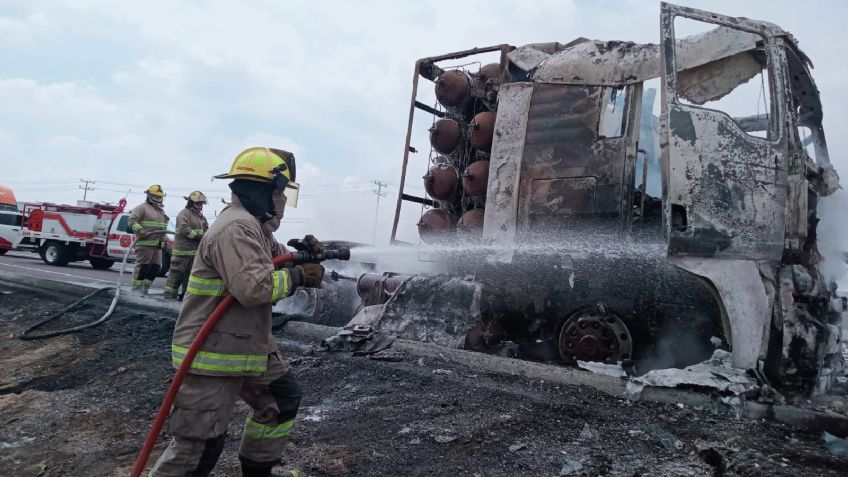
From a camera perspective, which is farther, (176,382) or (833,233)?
(833,233)

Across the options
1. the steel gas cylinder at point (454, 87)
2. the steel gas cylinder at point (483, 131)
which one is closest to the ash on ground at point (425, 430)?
the steel gas cylinder at point (483, 131)

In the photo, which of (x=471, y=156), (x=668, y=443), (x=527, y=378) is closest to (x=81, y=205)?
(x=471, y=156)

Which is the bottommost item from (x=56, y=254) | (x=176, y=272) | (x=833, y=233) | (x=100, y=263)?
(x=100, y=263)

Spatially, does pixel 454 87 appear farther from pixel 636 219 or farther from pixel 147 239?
pixel 147 239

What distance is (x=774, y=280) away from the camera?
136 inches

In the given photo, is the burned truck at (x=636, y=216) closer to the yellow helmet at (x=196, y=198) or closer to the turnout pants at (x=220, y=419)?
the turnout pants at (x=220, y=419)

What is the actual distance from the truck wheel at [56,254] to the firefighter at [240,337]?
56.1 ft

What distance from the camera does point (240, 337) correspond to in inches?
95.4

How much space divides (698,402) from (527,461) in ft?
4.54

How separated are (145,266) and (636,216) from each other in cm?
703

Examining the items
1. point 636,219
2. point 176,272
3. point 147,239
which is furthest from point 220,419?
point 147,239

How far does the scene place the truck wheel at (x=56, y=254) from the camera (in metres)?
16.8

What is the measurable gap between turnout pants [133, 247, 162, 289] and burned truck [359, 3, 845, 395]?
4.41 m

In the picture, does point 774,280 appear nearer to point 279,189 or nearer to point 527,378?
point 527,378
